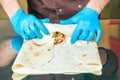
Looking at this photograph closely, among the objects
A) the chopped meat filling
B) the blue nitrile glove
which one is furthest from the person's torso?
the chopped meat filling

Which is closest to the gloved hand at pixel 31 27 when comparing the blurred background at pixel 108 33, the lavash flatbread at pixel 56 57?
the lavash flatbread at pixel 56 57

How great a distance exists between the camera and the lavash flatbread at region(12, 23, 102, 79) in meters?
0.70

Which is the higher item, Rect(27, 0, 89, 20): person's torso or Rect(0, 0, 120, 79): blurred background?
Rect(27, 0, 89, 20): person's torso

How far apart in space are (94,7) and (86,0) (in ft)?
0.28

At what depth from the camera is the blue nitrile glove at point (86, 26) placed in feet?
2.83

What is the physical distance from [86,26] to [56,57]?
197mm

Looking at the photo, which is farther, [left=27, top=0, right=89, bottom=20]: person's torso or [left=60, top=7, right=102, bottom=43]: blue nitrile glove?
[left=27, top=0, right=89, bottom=20]: person's torso

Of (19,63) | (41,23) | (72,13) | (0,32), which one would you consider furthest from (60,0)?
(19,63)

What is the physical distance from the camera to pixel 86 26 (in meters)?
0.88

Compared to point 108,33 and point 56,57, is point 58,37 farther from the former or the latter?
point 108,33

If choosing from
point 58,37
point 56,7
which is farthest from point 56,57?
point 56,7

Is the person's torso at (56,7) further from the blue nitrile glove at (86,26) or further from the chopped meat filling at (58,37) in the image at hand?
the chopped meat filling at (58,37)

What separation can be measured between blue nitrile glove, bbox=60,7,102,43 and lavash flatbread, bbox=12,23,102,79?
0.08 ft

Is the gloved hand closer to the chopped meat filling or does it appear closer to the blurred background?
the chopped meat filling
